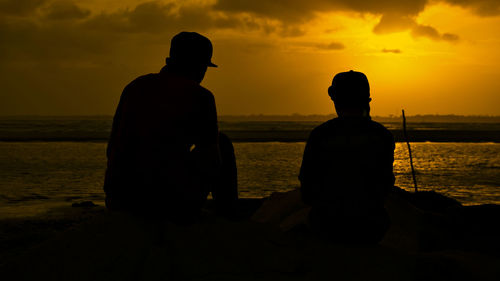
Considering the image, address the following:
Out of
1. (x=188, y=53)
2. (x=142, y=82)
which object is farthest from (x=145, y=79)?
(x=188, y=53)

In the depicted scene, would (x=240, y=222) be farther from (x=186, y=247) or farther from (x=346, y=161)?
(x=346, y=161)

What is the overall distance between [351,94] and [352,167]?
0.52m

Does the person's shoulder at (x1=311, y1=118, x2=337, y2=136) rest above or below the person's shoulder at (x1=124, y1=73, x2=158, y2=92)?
below

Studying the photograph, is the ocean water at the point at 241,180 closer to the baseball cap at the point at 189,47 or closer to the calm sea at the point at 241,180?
the calm sea at the point at 241,180

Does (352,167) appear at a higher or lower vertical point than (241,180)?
higher

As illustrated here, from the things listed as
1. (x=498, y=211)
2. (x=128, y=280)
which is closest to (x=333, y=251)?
(x=128, y=280)

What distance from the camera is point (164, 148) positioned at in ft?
9.41

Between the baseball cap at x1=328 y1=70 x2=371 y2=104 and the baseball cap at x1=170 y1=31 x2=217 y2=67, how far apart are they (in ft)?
3.19

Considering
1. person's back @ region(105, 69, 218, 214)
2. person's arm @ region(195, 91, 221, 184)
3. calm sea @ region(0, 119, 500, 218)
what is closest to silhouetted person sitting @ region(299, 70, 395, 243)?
person's arm @ region(195, 91, 221, 184)

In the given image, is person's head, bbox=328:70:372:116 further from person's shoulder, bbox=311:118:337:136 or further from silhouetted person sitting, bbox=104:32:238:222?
silhouetted person sitting, bbox=104:32:238:222

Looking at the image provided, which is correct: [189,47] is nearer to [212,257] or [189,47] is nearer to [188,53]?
[188,53]

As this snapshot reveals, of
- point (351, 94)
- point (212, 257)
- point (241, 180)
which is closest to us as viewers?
point (212, 257)

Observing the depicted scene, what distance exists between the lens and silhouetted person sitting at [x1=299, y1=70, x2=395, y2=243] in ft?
10.3

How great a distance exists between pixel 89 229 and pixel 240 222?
3.39 feet
